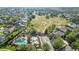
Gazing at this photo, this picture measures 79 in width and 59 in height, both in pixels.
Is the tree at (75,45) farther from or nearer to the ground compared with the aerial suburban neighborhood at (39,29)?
nearer to the ground

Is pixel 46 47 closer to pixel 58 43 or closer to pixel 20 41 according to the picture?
pixel 58 43

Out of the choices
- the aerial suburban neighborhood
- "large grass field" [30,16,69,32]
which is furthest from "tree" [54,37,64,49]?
"large grass field" [30,16,69,32]

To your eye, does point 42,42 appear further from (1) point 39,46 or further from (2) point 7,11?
(2) point 7,11

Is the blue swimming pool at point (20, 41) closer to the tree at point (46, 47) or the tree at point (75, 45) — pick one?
the tree at point (46, 47)

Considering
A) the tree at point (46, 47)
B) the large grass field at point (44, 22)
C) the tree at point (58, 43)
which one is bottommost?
the tree at point (46, 47)

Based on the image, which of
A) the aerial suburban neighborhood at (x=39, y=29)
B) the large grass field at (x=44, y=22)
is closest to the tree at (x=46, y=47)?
the aerial suburban neighborhood at (x=39, y=29)

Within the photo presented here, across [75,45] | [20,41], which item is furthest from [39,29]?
[75,45]
